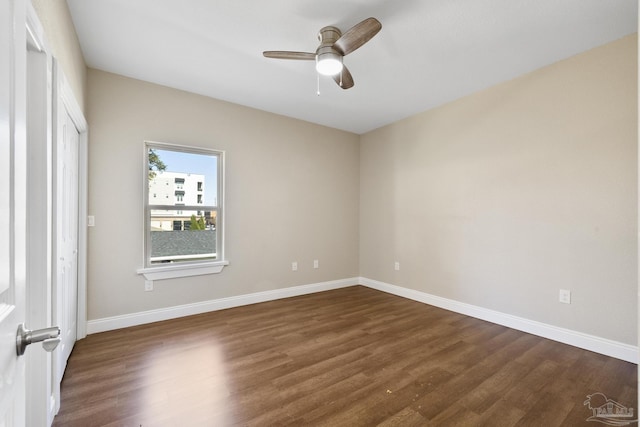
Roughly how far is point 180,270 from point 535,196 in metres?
3.85

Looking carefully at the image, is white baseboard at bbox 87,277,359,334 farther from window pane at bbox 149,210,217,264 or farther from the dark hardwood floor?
window pane at bbox 149,210,217,264

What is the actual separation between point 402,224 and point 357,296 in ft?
4.06

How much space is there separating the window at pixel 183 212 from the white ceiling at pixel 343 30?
2.59ft

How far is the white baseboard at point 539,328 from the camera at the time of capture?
2.35m

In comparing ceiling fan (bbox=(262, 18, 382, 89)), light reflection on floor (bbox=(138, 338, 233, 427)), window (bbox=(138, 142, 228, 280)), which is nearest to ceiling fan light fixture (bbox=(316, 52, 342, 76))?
ceiling fan (bbox=(262, 18, 382, 89))

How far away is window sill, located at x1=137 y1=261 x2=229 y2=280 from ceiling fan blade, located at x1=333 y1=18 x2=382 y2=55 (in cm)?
270

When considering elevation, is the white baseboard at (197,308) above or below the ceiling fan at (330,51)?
below

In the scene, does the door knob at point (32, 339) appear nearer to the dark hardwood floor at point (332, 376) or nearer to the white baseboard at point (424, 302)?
the dark hardwood floor at point (332, 376)

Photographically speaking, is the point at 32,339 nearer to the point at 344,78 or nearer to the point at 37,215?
the point at 37,215

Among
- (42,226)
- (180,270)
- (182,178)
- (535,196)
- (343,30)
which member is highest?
(343,30)

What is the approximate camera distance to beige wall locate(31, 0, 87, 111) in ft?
4.78

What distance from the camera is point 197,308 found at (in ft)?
11.0

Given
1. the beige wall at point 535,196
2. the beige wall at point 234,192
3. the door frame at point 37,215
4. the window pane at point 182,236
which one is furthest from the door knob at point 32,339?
the beige wall at point 535,196

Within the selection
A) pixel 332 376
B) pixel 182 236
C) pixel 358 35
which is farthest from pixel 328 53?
pixel 182 236
